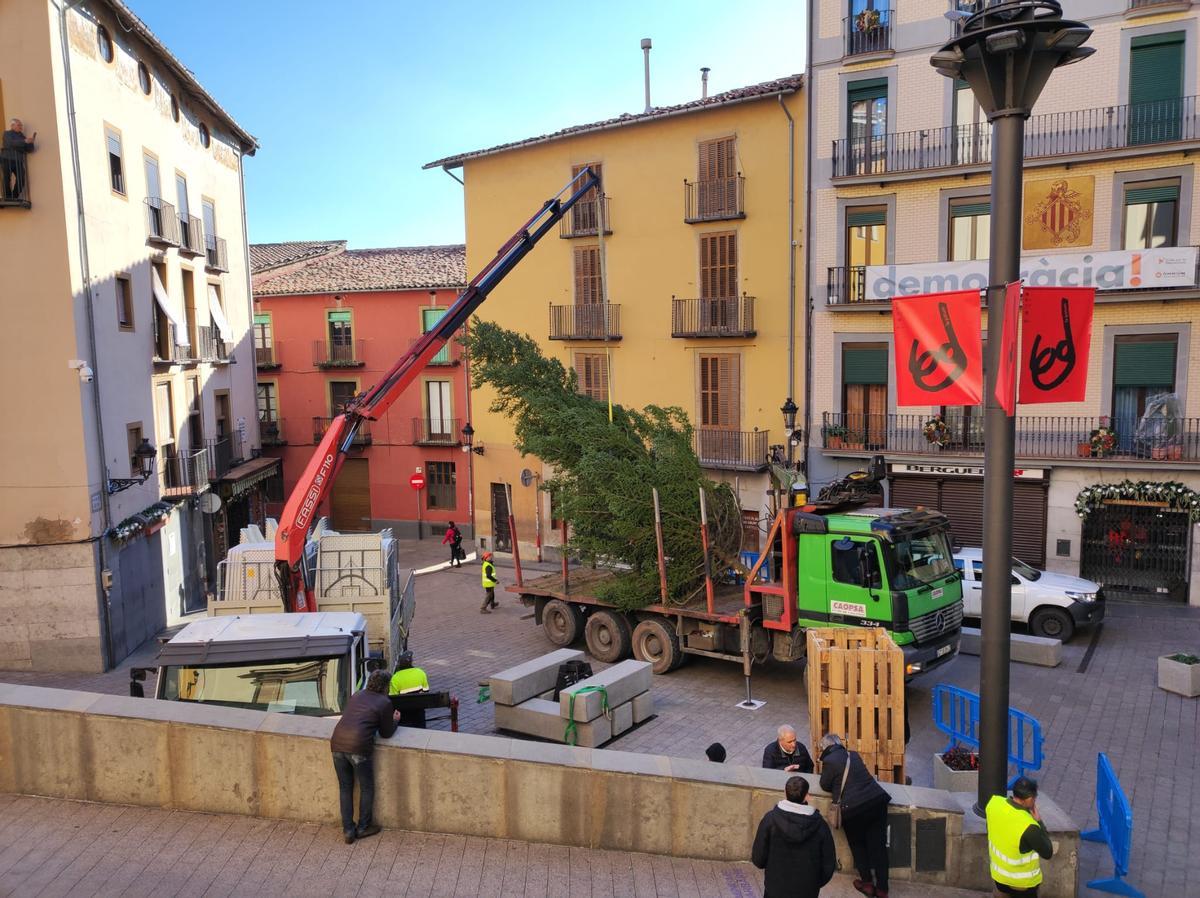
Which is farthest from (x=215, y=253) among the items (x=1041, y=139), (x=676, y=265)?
(x=1041, y=139)

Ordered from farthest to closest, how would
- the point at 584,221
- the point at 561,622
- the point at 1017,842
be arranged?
the point at 584,221 → the point at 561,622 → the point at 1017,842

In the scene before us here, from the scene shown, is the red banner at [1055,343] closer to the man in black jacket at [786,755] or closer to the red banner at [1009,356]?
the red banner at [1009,356]

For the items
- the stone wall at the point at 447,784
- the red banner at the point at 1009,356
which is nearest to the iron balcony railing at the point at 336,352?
the stone wall at the point at 447,784

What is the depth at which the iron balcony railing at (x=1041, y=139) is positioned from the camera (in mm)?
18953

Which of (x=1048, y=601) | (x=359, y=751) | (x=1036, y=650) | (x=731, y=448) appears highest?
(x=731, y=448)

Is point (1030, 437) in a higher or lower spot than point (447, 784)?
higher

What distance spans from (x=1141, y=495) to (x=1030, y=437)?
99.1 inches

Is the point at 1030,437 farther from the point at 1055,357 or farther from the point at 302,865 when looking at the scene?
the point at 302,865

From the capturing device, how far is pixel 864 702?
9.31 metres

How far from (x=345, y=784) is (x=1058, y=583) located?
561 inches

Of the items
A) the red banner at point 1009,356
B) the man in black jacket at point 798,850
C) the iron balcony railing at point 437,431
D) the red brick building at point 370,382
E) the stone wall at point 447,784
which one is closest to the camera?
the man in black jacket at point 798,850

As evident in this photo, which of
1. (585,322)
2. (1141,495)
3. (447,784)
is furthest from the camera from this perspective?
(585,322)

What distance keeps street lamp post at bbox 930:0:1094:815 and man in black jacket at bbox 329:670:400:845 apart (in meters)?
4.74

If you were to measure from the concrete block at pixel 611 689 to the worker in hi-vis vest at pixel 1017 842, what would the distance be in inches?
240
